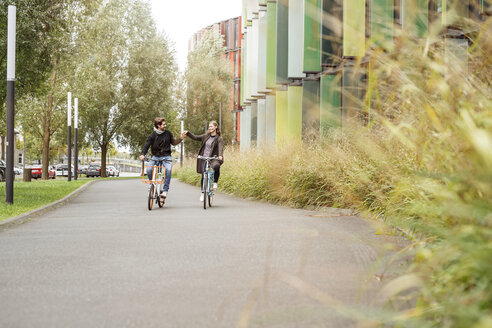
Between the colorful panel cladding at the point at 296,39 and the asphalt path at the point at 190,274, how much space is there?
14.1 metres

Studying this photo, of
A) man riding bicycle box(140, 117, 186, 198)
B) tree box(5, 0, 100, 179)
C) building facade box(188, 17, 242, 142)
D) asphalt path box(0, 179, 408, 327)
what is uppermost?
building facade box(188, 17, 242, 142)

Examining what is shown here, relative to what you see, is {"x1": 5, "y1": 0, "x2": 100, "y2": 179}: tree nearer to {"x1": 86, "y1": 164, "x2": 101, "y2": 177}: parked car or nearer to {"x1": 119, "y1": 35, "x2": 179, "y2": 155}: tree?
{"x1": 119, "y1": 35, "x2": 179, "y2": 155}: tree

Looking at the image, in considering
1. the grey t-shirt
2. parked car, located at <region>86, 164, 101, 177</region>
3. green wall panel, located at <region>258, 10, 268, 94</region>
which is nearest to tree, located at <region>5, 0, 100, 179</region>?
the grey t-shirt

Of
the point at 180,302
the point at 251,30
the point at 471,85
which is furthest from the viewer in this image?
the point at 251,30

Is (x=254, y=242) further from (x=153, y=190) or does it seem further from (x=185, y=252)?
(x=153, y=190)

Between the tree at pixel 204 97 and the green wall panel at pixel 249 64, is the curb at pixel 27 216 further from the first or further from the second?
the tree at pixel 204 97

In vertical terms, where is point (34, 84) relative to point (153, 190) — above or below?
above

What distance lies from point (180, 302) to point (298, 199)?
8545 millimetres

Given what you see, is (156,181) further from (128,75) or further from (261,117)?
(128,75)

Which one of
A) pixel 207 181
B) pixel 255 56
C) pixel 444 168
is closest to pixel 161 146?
pixel 207 181

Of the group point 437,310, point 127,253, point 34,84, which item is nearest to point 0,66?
point 34,84

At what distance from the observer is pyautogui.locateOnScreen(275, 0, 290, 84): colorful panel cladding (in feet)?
84.8

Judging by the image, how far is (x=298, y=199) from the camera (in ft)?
42.4

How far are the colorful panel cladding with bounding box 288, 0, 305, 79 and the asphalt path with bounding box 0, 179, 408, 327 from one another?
14.1 metres
